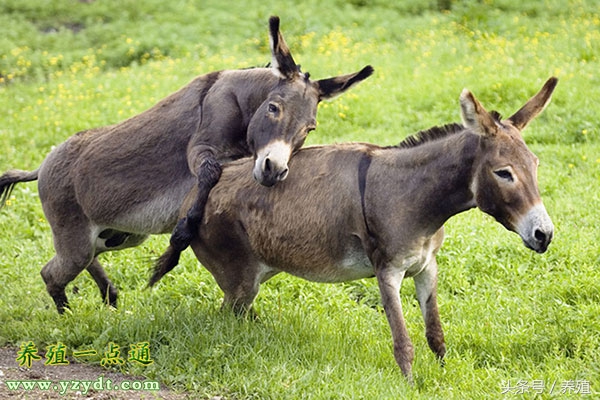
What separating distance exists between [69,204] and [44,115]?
636 centimetres

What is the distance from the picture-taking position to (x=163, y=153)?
245 inches

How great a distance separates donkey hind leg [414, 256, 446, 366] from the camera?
5.43m

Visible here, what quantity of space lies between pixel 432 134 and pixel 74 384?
283 cm

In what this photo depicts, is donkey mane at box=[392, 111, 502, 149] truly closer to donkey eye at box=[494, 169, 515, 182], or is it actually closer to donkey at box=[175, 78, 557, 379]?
donkey at box=[175, 78, 557, 379]

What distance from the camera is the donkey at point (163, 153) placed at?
18.6 feet

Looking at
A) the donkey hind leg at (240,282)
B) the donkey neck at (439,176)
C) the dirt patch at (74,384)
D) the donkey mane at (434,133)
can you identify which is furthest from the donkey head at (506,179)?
the dirt patch at (74,384)

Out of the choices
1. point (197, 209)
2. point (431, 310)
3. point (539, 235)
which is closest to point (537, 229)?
point (539, 235)

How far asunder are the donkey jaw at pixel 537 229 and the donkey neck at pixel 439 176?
0.47m

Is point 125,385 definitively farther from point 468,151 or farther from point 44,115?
point 44,115

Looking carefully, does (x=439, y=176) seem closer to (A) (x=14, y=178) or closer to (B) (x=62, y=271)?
(B) (x=62, y=271)

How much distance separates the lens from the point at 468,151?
490 centimetres

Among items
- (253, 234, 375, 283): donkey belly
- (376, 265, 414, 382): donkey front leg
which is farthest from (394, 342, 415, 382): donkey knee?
(253, 234, 375, 283): donkey belly

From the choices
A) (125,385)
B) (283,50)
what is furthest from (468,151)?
(125,385)

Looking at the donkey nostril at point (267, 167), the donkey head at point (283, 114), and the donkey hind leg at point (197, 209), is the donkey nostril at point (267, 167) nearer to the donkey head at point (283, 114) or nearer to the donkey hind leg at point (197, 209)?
the donkey head at point (283, 114)
